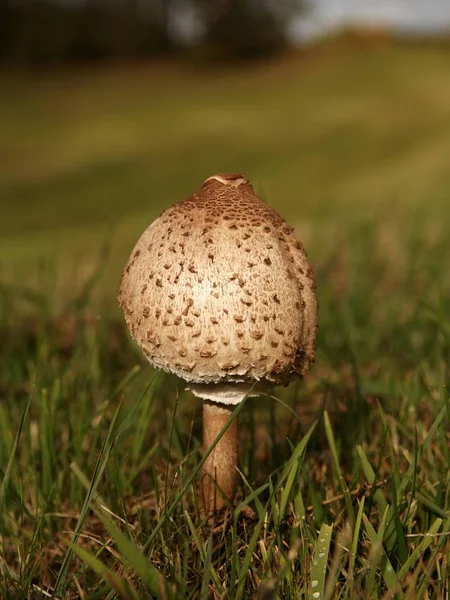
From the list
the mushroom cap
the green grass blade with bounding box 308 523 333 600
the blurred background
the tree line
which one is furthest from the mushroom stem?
the tree line

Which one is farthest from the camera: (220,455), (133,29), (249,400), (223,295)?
(133,29)

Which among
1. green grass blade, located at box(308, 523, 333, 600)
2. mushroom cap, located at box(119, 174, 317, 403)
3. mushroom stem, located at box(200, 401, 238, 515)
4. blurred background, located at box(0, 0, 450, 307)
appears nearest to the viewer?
green grass blade, located at box(308, 523, 333, 600)

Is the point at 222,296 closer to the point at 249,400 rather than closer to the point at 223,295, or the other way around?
the point at 223,295

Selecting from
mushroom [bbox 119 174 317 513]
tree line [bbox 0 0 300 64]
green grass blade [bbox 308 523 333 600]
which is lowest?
green grass blade [bbox 308 523 333 600]

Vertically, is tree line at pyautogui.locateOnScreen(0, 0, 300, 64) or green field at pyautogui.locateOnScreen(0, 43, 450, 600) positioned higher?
tree line at pyautogui.locateOnScreen(0, 0, 300, 64)

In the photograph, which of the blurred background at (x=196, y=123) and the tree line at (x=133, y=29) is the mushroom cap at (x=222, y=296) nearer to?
the blurred background at (x=196, y=123)

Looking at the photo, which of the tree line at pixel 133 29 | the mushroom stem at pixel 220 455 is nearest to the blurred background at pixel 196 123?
the tree line at pixel 133 29

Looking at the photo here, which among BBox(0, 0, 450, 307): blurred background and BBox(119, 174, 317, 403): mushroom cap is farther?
BBox(0, 0, 450, 307): blurred background

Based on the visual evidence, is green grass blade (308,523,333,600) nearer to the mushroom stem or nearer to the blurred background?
the mushroom stem

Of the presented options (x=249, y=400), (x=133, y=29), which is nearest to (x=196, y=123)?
(x=133, y=29)
